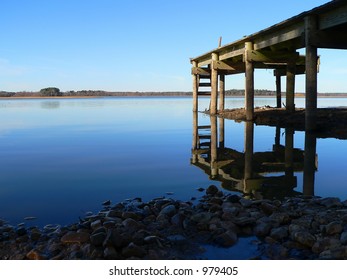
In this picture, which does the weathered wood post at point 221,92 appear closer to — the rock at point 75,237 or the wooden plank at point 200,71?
the wooden plank at point 200,71

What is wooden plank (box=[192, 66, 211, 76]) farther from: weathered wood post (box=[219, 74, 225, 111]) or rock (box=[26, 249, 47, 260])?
rock (box=[26, 249, 47, 260])

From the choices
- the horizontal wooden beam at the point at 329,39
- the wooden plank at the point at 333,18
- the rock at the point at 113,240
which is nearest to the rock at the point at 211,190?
the rock at the point at 113,240

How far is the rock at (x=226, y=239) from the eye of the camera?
13.9ft

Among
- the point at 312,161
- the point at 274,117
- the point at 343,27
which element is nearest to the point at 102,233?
the point at 312,161

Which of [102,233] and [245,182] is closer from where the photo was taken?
[102,233]

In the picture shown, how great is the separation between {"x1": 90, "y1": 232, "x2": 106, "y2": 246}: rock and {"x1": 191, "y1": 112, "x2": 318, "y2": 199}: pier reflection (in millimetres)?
3045

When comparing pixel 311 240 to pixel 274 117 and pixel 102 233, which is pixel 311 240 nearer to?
pixel 102 233

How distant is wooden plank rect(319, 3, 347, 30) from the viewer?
10562mm

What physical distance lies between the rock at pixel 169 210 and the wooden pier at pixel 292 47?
840cm

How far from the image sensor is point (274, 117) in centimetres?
1859

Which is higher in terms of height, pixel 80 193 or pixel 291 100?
pixel 291 100

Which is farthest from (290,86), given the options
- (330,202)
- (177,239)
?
(177,239)
